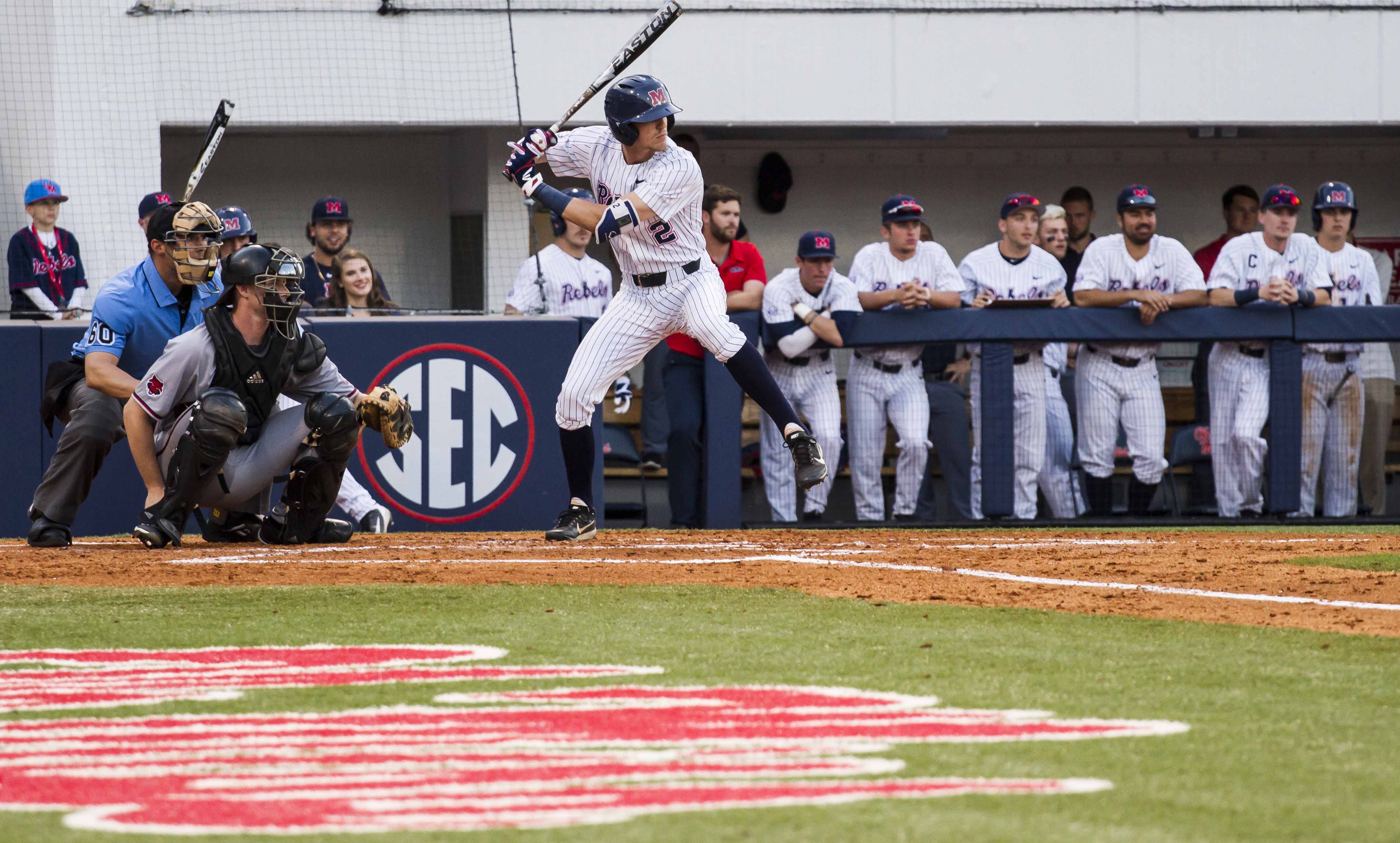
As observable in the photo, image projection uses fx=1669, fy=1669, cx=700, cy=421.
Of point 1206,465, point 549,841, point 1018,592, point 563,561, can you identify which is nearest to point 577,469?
point 563,561

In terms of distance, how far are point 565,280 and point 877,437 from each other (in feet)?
6.90

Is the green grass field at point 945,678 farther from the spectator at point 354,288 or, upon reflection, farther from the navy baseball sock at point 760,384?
the spectator at point 354,288

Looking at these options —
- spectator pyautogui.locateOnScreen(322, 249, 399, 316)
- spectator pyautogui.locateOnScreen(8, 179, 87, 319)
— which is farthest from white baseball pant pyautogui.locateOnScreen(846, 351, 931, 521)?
spectator pyautogui.locateOnScreen(8, 179, 87, 319)

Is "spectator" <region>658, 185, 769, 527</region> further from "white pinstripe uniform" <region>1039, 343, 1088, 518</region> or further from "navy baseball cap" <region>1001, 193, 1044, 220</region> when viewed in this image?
"white pinstripe uniform" <region>1039, 343, 1088, 518</region>

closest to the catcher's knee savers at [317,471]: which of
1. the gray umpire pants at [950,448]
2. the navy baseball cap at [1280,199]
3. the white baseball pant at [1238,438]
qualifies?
the gray umpire pants at [950,448]

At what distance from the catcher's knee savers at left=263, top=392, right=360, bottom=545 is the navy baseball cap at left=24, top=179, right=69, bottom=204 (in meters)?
3.90

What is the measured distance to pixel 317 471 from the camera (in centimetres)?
689

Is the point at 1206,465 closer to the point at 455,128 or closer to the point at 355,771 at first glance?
the point at 455,128

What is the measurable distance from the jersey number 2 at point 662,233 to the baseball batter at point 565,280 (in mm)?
2408

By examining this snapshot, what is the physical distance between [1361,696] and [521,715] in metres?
1.68

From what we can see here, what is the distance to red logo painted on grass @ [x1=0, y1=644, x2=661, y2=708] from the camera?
11.3 feet

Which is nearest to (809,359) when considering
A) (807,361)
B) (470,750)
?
(807,361)

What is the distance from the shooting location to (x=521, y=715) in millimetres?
3135

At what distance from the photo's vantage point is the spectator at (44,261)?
→ 10.2 m
